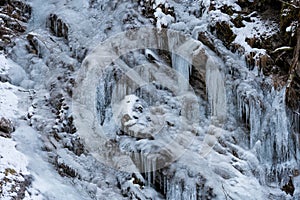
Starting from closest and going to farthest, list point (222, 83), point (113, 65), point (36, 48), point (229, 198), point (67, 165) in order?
point (229, 198)
point (67, 165)
point (222, 83)
point (113, 65)
point (36, 48)

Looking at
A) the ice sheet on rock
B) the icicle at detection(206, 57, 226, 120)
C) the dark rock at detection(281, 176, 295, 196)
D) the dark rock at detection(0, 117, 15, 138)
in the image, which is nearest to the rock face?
the dark rock at detection(0, 117, 15, 138)

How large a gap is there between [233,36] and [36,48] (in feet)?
16.2

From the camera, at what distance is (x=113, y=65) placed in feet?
33.8

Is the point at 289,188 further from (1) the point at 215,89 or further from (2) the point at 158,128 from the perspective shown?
(2) the point at 158,128

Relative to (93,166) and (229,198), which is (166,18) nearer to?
(93,166)

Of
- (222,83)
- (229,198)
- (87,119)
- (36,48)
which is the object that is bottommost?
(229,198)

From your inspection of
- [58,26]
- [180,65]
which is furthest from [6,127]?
[58,26]

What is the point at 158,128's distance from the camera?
353 inches

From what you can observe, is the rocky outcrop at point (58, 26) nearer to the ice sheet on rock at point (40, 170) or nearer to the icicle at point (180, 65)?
the icicle at point (180, 65)

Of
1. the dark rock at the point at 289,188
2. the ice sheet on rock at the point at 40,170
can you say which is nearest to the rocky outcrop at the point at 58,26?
the ice sheet on rock at the point at 40,170

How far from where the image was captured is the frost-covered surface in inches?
319

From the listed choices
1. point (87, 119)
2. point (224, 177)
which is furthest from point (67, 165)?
point (224, 177)

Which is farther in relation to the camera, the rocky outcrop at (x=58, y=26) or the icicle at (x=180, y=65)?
the rocky outcrop at (x=58, y=26)

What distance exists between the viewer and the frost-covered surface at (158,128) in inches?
319
